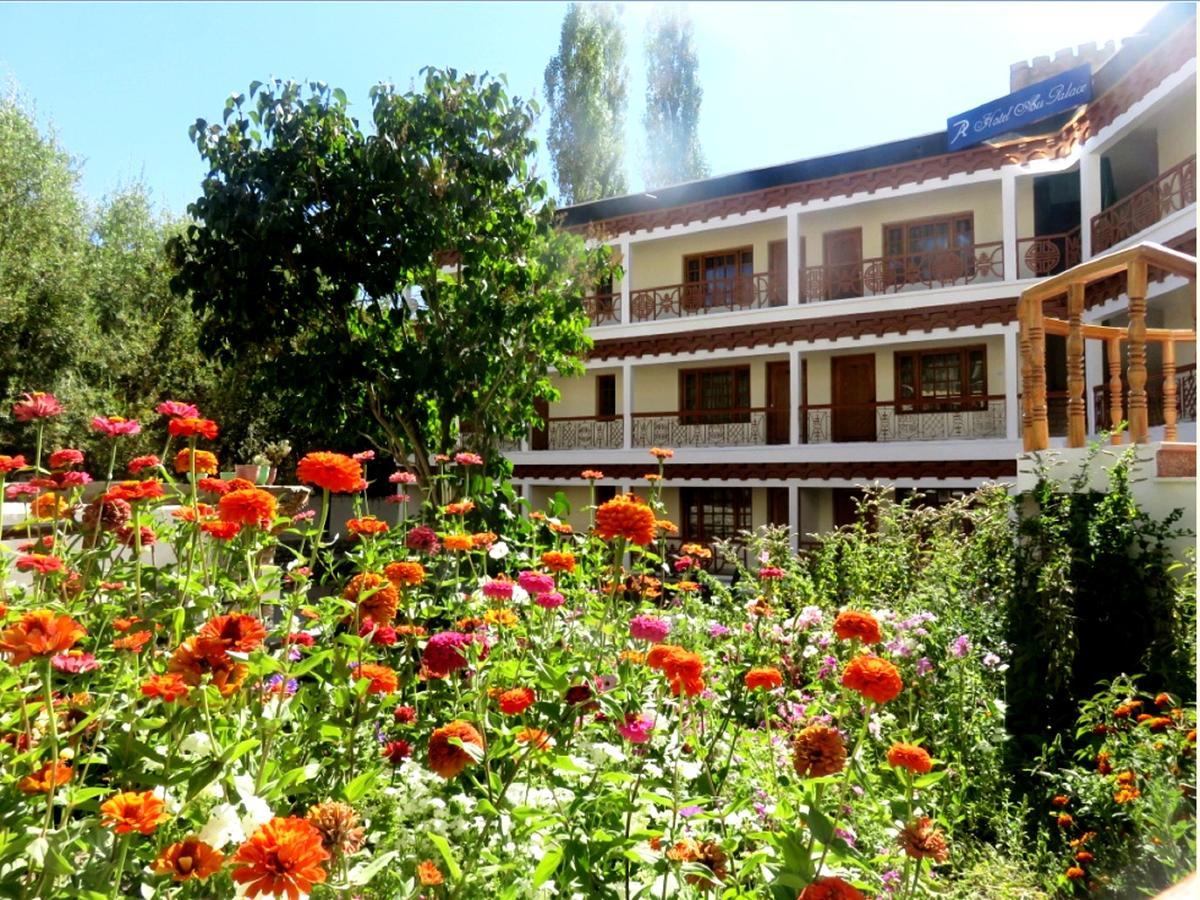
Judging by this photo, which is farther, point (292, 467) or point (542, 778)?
point (292, 467)

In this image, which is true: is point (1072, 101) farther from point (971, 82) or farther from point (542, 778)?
point (542, 778)

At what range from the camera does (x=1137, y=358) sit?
3.10 m

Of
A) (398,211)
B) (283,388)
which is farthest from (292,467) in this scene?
(398,211)

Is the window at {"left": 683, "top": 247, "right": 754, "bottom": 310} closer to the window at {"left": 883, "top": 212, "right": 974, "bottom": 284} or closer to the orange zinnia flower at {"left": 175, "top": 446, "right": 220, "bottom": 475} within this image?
the window at {"left": 883, "top": 212, "right": 974, "bottom": 284}

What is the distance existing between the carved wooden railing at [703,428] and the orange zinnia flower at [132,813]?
10631mm

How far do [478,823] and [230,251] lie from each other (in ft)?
14.1

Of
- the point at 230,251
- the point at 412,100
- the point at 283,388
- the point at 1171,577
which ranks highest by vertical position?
the point at 412,100

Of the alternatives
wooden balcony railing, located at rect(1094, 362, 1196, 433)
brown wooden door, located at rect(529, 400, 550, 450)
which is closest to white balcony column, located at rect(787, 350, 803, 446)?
brown wooden door, located at rect(529, 400, 550, 450)

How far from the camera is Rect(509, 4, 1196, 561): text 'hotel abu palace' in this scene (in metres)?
8.33

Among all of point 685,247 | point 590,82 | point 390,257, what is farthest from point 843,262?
point 590,82

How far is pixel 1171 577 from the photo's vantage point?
2.71 meters

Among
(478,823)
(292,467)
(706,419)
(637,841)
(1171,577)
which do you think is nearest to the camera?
(637,841)

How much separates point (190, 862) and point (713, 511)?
11.1 metres

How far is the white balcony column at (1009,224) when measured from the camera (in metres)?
9.38
